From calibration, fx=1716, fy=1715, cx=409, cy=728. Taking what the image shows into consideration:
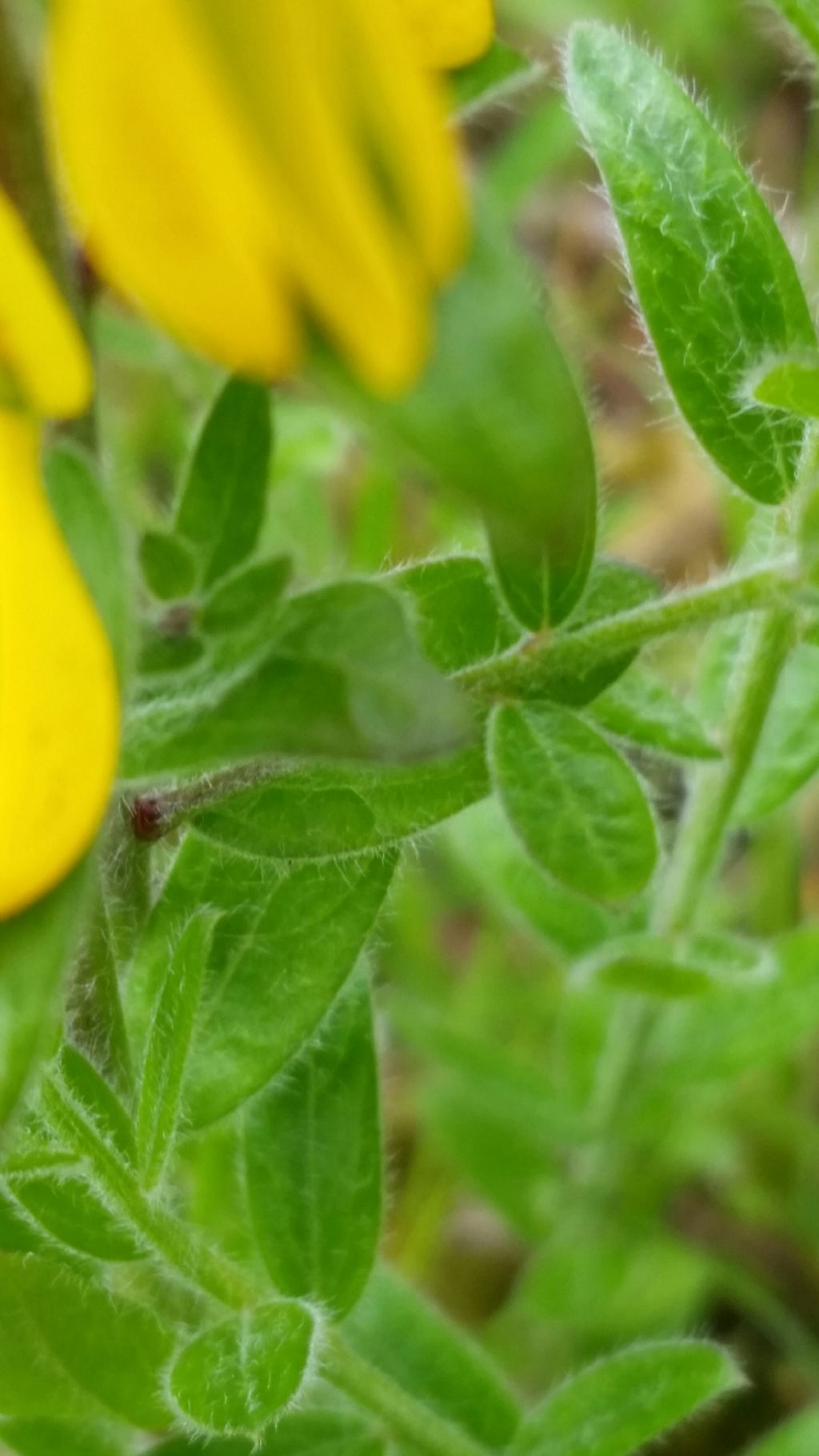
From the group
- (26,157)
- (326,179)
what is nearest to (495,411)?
(326,179)

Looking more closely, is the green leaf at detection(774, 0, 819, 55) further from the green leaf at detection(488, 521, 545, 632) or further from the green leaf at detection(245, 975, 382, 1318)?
the green leaf at detection(245, 975, 382, 1318)

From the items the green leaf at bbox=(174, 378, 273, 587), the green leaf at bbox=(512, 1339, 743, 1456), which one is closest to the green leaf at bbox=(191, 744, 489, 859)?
the green leaf at bbox=(174, 378, 273, 587)

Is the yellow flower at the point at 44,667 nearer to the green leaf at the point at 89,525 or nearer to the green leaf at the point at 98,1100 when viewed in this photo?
the green leaf at the point at 89,525

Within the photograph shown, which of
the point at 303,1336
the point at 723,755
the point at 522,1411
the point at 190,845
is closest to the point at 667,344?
the point at 723,755

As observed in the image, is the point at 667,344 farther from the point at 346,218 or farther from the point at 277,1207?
the point at 277,1207

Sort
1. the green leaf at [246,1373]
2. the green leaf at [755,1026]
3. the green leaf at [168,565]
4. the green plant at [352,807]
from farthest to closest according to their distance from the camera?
the green leaf at [755,1026] < the green leaf at [246,1373] < the green leaf at [168,565] < the green plant at [352,807]

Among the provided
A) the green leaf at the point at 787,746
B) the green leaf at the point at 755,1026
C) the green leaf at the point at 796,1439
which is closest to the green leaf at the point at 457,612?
the green leaf at the point at 787,746

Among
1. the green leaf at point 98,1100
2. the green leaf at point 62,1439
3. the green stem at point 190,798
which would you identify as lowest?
the green leaf at point 62,1439
